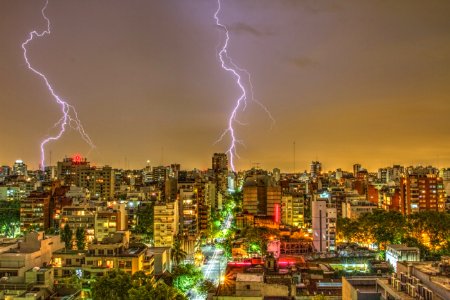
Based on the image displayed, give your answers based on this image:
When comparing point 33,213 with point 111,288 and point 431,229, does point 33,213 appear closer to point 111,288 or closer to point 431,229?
point 111,288

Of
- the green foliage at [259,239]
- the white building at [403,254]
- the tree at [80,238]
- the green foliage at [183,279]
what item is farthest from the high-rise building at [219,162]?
the green foliage at [183,279]

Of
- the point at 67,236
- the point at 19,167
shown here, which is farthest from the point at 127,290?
the point at 19,167

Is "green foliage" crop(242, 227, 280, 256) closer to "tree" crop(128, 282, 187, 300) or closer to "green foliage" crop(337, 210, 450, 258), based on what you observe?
"green foliage" crop(337, 210, 450, 258)

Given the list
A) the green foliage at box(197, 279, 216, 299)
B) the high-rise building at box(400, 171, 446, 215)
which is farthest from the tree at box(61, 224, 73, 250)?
the high-rise building at box(400, 171, 446, 215)

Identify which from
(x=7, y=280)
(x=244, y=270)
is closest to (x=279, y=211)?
(x=244, y=270)

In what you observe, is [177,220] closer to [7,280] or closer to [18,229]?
[18,229]

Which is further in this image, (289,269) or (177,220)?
(177,220)
